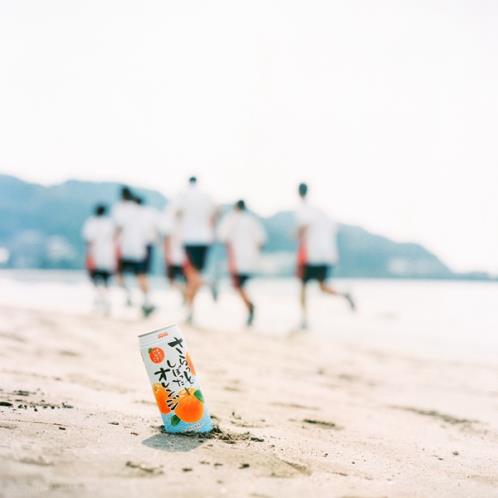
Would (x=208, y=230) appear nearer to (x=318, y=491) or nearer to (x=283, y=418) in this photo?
(x=283, y=418)

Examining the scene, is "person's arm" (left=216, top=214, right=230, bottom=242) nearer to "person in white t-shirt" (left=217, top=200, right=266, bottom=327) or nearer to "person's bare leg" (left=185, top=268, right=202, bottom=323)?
"person in white t-shirt" (left=217, top=200, right=266, bottom=327)

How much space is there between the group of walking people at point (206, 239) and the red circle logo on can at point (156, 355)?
604 centimetres

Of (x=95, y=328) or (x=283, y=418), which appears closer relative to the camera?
(x=283, y=418)

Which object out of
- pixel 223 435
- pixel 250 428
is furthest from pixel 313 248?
pixel 223 435

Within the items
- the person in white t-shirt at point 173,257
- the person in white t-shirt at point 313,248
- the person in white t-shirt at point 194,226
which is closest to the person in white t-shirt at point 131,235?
the person in white t-shirt at point 173,257

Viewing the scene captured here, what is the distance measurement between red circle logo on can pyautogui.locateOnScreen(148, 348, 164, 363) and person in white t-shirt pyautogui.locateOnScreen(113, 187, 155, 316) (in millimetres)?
7193

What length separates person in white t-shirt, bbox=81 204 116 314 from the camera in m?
10.2

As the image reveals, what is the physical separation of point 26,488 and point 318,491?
882 millimetres

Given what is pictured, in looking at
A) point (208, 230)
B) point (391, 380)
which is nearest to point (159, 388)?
point (391, 380)

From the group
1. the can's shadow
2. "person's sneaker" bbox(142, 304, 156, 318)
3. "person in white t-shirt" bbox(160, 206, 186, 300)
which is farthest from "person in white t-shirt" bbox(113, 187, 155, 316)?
the can's shadow

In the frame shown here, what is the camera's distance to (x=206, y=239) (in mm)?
8570

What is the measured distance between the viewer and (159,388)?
2.33 m

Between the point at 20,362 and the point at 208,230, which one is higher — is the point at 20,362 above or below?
below

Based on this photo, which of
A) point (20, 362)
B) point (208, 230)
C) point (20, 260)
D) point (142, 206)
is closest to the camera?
point (20, 362)
